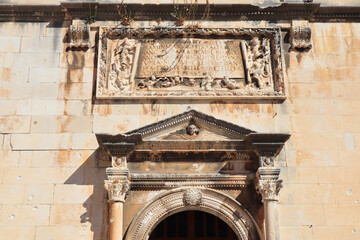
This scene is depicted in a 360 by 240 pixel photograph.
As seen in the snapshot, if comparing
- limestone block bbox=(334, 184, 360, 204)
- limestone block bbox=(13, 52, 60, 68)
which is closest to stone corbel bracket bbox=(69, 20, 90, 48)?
limestone block bbox=(13, 52, 60, 68)

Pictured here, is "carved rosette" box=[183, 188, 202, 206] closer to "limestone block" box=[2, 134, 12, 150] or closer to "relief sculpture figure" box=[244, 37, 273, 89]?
"relief sculpture figure" box=[244, 37, 273, 89]

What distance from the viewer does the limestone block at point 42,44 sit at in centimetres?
856

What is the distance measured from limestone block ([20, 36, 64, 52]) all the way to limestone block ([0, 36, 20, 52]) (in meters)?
0.09

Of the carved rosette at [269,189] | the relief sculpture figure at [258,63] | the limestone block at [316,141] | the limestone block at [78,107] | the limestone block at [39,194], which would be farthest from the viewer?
the relief sculpture figure at [258,63]

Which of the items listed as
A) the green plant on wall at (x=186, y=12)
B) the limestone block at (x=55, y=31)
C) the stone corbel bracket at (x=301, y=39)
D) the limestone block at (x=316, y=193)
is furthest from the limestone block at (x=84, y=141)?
the stone corbel bracket at (x=301, y=39)

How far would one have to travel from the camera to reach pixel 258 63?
8477 mm

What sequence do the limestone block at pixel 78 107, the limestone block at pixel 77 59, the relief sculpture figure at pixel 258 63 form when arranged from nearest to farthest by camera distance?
1. the limestone block at pixel 78 107
2. the relief sculpture figure at pixel 258 63
3. the limestone block at pixel 77 59

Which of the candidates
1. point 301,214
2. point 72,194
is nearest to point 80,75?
point 72,194

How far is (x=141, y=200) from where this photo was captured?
25.0 feet

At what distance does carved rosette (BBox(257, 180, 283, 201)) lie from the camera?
7.30 metres

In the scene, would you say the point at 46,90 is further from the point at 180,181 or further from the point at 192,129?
the point at 180,181

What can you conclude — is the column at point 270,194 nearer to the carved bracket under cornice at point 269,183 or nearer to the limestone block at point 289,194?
the carved bracket under cornice at point 269,183

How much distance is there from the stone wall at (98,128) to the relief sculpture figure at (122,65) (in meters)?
0.37

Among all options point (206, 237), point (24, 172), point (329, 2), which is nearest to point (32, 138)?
point (24, 172)
